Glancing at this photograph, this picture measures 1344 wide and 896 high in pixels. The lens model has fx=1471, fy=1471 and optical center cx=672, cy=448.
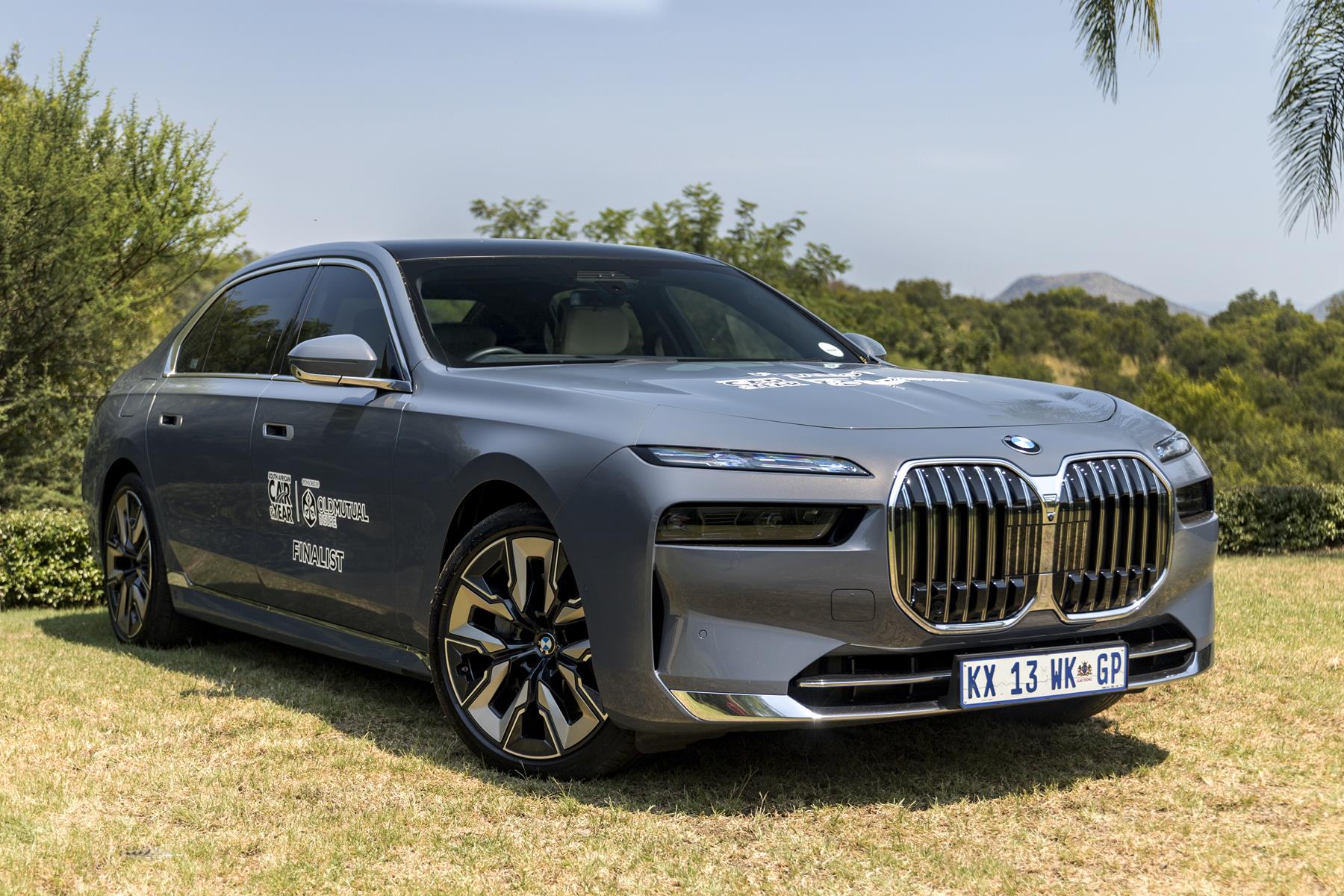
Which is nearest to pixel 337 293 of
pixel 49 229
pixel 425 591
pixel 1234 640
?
pixel 425 591

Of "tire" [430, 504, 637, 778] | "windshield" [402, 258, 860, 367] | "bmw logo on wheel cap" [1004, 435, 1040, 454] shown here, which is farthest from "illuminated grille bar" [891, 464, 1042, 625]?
"windshield" [402, 258, 860, 367]

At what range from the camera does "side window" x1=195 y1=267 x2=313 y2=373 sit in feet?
20.6

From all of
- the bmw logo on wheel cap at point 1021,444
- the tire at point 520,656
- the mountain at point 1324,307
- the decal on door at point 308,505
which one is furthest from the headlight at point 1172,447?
the mountain at point 1324,307

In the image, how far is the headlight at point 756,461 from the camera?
160 inches

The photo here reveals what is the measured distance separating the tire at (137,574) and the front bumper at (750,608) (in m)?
3.43

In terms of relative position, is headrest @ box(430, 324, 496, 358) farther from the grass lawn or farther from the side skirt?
the grass lawn

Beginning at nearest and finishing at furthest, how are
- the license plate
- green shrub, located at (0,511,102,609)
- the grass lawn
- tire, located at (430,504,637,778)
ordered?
the grass lawn < the license plate < tire, located at (430,504,637,778) < green shrub, located at (0,511,102,609)

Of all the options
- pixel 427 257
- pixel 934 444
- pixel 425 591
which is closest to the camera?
pixel 934 444

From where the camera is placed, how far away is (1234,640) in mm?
7113

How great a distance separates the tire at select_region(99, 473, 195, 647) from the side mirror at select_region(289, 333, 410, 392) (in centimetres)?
202

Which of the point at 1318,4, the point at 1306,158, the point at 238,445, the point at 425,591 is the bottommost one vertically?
the point at 425,591

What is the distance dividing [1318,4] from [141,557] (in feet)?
Result: 34.3

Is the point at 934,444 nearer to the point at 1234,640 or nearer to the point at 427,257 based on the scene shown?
the point at 427,257

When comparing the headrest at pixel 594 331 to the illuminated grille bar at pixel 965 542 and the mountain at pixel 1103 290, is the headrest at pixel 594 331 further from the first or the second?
the mountain at pixel 1103 290
